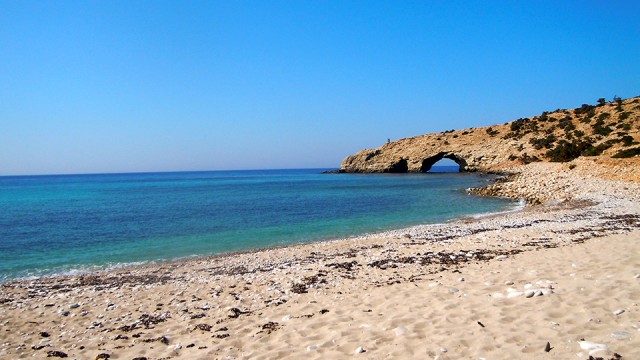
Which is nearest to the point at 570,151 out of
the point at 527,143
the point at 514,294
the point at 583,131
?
the point at 583,131

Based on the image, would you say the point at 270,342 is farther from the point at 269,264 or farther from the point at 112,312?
the point at 269,264

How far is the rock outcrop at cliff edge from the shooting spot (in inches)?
2250

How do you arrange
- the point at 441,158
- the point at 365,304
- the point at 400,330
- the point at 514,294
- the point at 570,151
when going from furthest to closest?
the point at 441,158, the point at 570,151, the point at 365,304, the point at 514,294, the point at 400,330

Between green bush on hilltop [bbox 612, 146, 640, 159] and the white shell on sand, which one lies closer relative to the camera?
the white shell on sand

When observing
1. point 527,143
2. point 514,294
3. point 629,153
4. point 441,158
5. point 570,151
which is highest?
point 527,143

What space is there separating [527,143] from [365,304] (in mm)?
80373

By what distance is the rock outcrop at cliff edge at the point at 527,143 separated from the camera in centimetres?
5716

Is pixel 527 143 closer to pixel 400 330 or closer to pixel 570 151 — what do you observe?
pixel 570 151

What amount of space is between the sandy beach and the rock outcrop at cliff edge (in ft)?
124

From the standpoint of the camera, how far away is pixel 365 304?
8.80 m

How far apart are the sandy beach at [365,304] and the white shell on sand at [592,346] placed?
2 centimetres

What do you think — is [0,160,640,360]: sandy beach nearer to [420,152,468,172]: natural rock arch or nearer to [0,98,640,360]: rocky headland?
[0,98,640,360]: rocky headland

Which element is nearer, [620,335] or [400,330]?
[620,335]

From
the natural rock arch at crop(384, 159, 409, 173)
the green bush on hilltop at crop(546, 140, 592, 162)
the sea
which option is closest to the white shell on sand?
the sea
